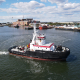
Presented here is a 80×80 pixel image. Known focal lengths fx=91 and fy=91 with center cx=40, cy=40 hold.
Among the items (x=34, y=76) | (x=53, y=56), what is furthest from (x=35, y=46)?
(x=34, y=76)

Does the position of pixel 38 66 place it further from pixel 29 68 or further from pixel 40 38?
pixel 40 38

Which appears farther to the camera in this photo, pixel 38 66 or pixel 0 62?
pixel 0 62

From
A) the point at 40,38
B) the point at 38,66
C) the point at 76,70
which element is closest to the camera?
the point at 76,70

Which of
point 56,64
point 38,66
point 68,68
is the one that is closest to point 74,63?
→ point 68,68

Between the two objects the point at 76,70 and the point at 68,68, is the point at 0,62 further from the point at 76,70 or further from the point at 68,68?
the point at 76,70

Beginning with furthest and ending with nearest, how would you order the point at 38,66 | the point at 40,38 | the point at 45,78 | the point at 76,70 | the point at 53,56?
the point at 40,38, the point at 53,56, the point at 38,66, the point at 76,70, the point at 45,78

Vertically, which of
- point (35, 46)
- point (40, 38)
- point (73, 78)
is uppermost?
point (40, 38)

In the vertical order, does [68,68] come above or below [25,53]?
below

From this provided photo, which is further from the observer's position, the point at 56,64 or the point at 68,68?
the point at 56,64

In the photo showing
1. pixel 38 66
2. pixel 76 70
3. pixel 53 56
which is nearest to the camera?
pixel 76 70

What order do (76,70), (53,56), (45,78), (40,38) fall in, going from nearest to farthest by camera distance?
(45,78)
(76,70)
(53,56)
(40,38)
